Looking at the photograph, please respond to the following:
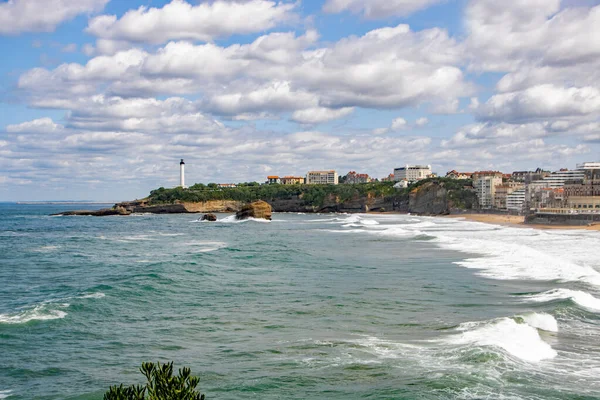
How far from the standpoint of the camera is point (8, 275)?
27.9 m

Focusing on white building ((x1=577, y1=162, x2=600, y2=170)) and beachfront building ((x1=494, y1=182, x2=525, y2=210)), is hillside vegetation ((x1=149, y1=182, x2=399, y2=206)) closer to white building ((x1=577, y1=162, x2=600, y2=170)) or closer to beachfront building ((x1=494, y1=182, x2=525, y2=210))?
beachfront building ((x1=494, y1=182, x2=525, y2=210))

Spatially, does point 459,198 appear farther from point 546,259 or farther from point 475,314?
point 475,314

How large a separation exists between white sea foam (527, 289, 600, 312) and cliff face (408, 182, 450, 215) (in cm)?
9652

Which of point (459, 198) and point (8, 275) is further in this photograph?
point (459, 198)

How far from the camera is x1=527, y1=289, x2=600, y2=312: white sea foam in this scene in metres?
Answer: 19.4

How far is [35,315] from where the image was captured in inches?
702

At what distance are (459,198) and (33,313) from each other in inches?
4295

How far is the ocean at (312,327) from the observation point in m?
11.6

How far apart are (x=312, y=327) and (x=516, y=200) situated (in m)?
105

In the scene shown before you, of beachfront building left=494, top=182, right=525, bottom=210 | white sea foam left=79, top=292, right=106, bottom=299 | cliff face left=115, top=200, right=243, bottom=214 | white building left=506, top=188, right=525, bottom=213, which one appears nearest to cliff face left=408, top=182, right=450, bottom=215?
beachfront building left=494, top=182, right=525, bottom=210

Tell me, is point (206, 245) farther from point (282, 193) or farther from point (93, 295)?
point (282, 193)

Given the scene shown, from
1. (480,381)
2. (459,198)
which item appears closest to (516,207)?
(459,198)

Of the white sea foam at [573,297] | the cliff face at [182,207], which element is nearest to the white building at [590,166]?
the cliff face at [182,207]

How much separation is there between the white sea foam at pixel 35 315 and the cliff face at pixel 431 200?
104472 millimetres
